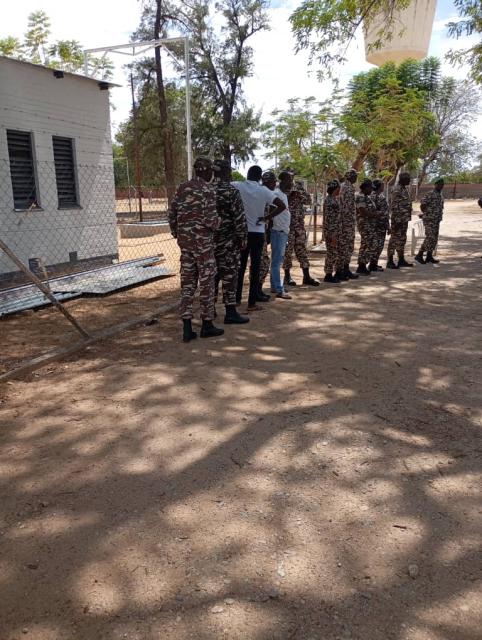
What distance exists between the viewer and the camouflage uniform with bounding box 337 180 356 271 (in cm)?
855

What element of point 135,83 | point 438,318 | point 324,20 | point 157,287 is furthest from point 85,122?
point 135,83

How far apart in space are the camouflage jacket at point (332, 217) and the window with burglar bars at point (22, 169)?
503 cm

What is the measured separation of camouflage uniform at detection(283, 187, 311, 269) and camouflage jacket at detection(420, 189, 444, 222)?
129 inches

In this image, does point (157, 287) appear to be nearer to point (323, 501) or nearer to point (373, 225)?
point (373, 225)

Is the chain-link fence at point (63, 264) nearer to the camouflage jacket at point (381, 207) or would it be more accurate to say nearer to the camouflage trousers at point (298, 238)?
the camouflage trousers at point (298, 238)

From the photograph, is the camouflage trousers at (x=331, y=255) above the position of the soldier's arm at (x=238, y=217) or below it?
below

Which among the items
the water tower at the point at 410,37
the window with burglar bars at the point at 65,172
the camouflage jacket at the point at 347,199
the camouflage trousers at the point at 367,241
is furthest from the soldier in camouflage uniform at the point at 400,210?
the window with burglar bars at the point at 65,172

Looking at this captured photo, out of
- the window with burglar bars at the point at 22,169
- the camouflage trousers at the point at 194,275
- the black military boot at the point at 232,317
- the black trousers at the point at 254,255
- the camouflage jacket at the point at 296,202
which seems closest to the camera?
the camouflage trousers at the point at 194,275

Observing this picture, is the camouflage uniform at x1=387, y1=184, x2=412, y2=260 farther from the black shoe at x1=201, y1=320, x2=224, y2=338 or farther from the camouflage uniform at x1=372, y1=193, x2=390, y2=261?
the black shoe at x1=201, y1=320, x2=224, y2=338

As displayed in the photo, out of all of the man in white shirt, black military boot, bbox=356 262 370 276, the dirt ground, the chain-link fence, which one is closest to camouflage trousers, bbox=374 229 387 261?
black military boot, bbox=356 262 370 276

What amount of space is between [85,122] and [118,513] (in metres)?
9.91

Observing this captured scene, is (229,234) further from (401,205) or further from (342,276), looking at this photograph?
(401,205)

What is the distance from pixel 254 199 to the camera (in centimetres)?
635

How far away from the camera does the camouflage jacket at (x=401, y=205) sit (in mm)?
9594
